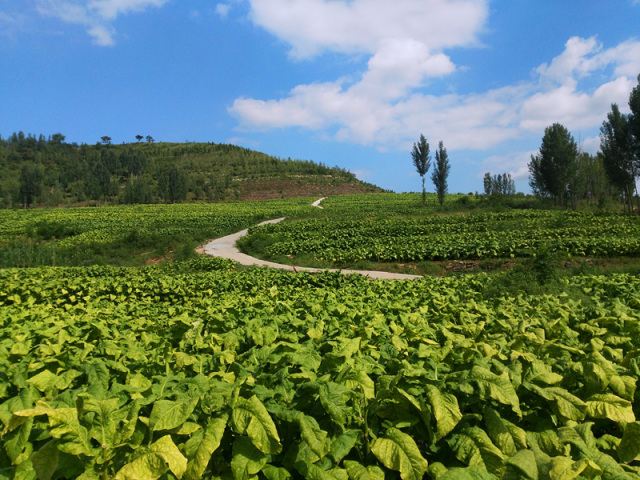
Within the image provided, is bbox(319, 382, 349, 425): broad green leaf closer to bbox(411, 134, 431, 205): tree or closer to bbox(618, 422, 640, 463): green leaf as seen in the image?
bbox(618, 422, 640, 463): green leaf

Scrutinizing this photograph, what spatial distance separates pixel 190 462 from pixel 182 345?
5.69 feet

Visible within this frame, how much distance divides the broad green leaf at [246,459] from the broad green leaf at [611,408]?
1.63 metres

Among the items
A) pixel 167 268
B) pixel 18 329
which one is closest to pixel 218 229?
pixel 167 268

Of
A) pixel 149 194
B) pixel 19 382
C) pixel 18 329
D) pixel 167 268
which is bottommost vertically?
pixel 167 268

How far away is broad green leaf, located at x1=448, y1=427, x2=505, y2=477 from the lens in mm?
1659

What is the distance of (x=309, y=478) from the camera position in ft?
5.19

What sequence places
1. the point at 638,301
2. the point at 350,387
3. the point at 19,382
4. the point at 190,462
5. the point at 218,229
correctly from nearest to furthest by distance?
the point at 190,462 < the point at 350,387 < the point at 19,382 < the point at 638,301 < the point at 218,229

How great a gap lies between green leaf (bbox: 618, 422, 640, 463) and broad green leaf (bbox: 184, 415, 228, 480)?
1.80 m

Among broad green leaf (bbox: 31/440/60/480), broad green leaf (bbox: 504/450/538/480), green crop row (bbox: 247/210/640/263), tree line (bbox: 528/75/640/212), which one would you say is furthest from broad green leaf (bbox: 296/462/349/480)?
tree line (bbox: 528/75/640/212)

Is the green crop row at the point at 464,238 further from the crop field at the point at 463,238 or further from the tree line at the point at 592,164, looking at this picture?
the tree line at the point at 592,164

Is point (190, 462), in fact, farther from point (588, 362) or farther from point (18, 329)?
point (18, 329)

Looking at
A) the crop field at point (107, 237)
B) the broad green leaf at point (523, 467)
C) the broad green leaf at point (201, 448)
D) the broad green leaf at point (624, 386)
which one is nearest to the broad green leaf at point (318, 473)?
the broad green leaf at point (201, 448)

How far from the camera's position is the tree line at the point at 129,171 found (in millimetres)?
76438

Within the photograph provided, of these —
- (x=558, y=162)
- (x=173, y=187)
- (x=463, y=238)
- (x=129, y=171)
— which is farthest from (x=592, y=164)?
(x=129, y=171)
